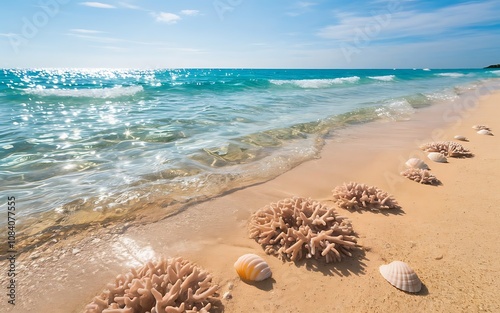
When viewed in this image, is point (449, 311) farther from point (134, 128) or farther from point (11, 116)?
point (11, 116)

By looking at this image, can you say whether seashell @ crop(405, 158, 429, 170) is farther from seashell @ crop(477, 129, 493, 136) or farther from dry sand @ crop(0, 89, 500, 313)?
seashell @ crop(477, 129, 493, 136)

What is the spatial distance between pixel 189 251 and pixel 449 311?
266 centimetres

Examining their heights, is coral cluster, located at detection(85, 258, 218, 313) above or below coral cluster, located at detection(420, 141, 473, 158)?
above

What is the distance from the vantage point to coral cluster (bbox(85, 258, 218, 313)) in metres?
2.17

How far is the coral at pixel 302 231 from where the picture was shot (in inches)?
117

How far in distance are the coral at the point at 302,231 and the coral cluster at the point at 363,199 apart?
2.13 feet

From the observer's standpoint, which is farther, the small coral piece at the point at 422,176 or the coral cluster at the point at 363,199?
the small coral piece at the point at 422,176

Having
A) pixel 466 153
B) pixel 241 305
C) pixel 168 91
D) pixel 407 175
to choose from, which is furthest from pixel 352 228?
pixel 168 91

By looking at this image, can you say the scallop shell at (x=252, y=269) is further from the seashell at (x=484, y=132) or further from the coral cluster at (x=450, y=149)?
the seashell at (x=484, y=132)

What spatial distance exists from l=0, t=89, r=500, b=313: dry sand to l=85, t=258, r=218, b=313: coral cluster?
0.89 ft

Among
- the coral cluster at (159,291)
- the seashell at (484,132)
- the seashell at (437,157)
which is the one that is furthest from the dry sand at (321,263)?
the seashell at (484,132)

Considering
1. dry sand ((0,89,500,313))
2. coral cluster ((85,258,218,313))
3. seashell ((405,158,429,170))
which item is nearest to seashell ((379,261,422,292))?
dry sand ((0,89,500,313))

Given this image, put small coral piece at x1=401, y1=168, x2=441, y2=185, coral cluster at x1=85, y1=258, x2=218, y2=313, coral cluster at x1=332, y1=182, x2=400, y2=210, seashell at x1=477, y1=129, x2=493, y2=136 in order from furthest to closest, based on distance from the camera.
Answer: seashell at x1=477, y1=129, x2=493, y2=136, small coral piece at x1=401, y1=168, x2=441, y2=185, coral cluster at x1=332, y1=182, x2=400, y2=210, coral cluster at x1=85, y1=258, x2=218, y2=313

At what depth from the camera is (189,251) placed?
315cm
